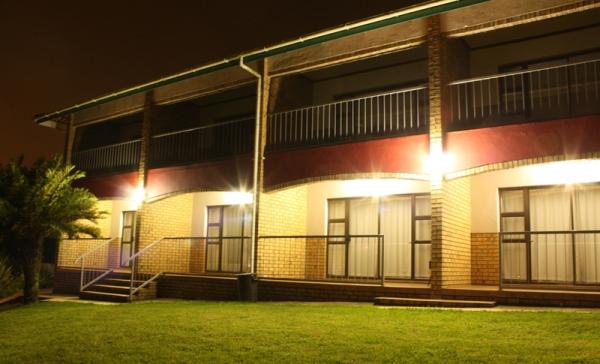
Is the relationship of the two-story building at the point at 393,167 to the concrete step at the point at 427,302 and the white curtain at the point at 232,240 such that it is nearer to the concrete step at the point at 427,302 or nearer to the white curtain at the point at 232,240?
the white curtain at the point at 232,240

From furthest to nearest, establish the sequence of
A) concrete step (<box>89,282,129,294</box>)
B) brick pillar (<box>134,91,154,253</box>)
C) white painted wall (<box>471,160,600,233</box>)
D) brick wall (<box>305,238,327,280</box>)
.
Answer: brick pillar (<box>134,91,154,253</box>) → concrete step (<box>89,282,129,294</box>) → brick wall (<box>305,238,327,280</box>) → white painted wall (<box>471,160,600,233</box>)

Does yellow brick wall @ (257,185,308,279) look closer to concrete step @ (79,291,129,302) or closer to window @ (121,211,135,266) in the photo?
concrete step @ (79,291,129,302)

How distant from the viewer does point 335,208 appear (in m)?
14.5

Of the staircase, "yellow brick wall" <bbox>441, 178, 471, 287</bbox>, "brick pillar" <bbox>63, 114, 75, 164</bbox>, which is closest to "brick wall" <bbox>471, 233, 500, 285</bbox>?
"yellow brick wall" <bbox>441, 178, 471, 287</bbox>

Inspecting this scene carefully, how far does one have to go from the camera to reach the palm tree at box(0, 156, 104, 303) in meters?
13.3

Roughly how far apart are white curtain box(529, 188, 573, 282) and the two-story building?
A: 25mm

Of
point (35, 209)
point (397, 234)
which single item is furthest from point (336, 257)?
point (35, 209)

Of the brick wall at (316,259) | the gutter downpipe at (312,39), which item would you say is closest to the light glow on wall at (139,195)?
the gutter downpipe at (312,39)

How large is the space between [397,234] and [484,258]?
218 centimetres

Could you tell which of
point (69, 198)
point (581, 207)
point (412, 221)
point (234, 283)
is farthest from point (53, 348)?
point (581, 207)

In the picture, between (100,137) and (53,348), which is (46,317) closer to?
(53,348)

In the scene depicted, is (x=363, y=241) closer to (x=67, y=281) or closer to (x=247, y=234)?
(x=247, y=234)

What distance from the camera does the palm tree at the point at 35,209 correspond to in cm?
1328

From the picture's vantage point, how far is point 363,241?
13570mm
